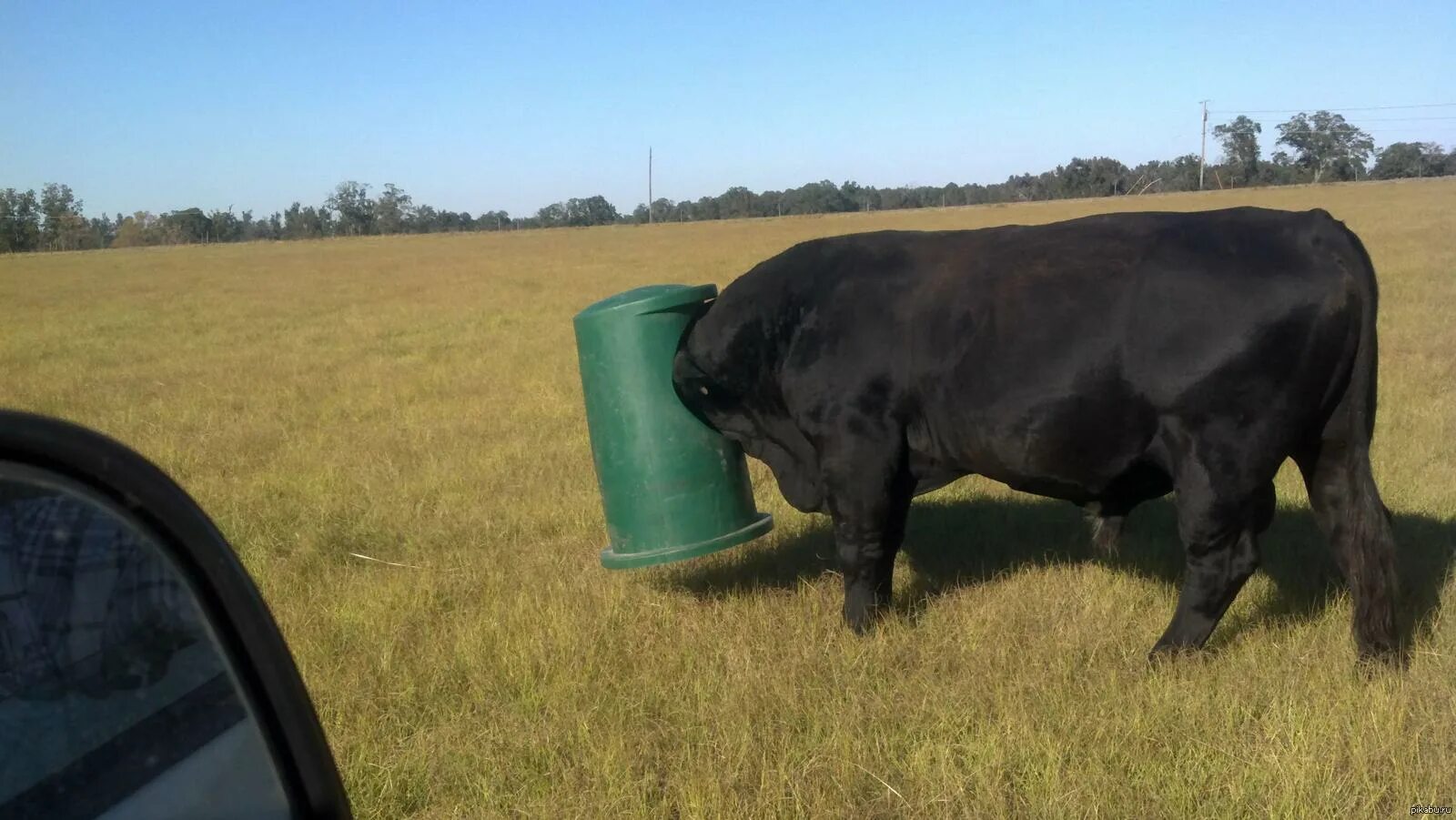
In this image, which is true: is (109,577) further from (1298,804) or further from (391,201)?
(391,201)

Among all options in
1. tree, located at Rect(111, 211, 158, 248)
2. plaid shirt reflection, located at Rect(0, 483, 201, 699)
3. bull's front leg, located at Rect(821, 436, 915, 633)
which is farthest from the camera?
tree, located at Rect(111, 211, 158, 248)

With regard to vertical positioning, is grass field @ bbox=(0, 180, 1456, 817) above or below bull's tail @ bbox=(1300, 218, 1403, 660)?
below

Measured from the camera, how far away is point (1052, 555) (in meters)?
5.86

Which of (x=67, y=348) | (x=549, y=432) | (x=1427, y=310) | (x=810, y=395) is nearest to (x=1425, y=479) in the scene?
(x=810, y=395)

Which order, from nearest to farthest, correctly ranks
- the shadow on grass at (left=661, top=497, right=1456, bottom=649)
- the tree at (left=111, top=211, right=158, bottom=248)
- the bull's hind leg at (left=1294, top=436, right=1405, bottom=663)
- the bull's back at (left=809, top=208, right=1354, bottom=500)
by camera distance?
the bull's back at (left=809, top=208, right=1354, bottom=500) < the bull's hind leg at (left=1294, top=436, right=1405, bottom=663) < the shadow on grass at (left=661, top=497, right=1456, bottom=649) < the tree at (left=111, top=211, right=158, bottom=248)

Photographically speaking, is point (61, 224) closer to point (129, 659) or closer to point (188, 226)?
point (188, 226)

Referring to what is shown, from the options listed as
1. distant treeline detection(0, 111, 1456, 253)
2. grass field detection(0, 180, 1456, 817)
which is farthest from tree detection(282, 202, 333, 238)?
grass field detection(0, 180, 1456, 817)

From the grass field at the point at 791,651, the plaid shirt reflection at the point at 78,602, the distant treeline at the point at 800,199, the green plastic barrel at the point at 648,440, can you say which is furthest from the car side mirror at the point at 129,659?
the distant treeline at the point at 800,199

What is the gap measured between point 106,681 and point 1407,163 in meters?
94.6

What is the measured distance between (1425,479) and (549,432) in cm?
591

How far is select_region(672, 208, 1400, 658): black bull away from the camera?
13.2ft

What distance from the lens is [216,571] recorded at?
1.81 meters

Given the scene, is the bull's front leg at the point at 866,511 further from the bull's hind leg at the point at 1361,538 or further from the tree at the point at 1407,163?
the tree at the point at 1407,163

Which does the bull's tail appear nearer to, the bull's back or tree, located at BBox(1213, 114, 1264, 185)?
the bull's back
